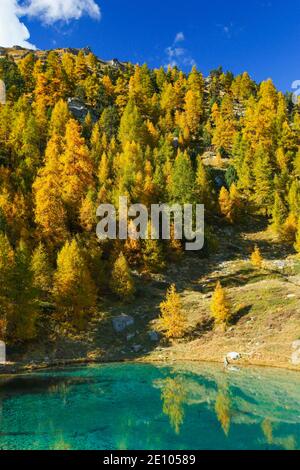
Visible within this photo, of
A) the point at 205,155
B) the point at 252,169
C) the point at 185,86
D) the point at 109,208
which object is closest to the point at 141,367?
the point at 109,208

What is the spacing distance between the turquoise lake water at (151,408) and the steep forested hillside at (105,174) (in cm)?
1079

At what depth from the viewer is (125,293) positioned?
5684 cm

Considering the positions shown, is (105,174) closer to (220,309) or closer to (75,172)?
(75,172)

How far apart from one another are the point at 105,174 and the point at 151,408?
167 feet

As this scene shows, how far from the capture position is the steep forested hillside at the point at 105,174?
5222cm

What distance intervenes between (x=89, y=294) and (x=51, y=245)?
36.1 feet

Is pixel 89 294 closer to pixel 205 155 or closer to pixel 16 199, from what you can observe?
pixel 16 199

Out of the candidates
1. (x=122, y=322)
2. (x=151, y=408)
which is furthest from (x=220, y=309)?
(x=151, y=408)

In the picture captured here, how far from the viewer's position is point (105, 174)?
254 ft

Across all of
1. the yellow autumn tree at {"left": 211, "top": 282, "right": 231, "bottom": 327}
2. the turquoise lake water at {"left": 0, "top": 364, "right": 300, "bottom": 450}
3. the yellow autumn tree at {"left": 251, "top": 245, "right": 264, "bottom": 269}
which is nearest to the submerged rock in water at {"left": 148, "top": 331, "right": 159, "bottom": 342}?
the turquoise lake water at {"left": 0, "top": 364, "right": 300, "bottom": 450}

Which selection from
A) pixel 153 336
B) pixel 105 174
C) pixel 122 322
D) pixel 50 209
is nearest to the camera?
pixel 153 336

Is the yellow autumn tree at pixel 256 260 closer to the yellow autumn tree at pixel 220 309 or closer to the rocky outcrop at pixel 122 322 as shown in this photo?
the yellow autumn tree at pixel 220 309

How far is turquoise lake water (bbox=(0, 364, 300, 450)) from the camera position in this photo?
26250mm

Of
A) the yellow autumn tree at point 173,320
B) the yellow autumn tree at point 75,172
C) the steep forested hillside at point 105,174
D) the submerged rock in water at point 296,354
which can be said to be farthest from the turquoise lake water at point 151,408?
the yellow autumn tree at point 75,172
